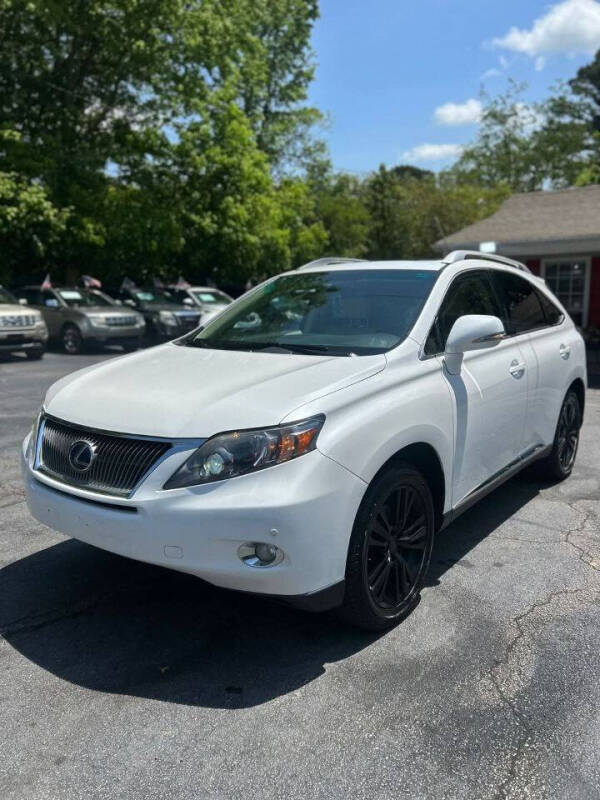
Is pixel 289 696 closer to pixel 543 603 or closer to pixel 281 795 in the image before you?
pixel 281 795

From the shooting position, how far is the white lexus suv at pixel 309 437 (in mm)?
2752

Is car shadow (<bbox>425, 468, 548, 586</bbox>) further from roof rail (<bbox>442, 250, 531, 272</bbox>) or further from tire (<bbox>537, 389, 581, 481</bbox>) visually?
roof rail (<bbox>442, 250, 531, 272</bbox>)

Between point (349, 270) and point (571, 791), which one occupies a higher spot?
point (349, 270)

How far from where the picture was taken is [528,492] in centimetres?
548

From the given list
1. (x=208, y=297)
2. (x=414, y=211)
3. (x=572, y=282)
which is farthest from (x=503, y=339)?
(x=414, y=211)

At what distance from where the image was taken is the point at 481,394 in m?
Answer: 3.94

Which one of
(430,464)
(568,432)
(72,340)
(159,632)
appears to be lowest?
(72,340)

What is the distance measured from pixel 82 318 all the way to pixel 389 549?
15.7m

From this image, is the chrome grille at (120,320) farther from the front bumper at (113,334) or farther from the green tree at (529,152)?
the green tree at (529,152)

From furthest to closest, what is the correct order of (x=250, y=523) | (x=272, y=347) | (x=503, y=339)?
(x=503, y=339) → (x=272, y=347) → (x=250, y=523)

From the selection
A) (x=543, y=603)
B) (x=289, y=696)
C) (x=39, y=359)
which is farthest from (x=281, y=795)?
(x=39, y=359)

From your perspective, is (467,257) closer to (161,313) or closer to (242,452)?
(242,452)

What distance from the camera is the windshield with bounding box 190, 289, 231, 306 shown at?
800 inches

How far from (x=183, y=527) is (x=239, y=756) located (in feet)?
2.71
